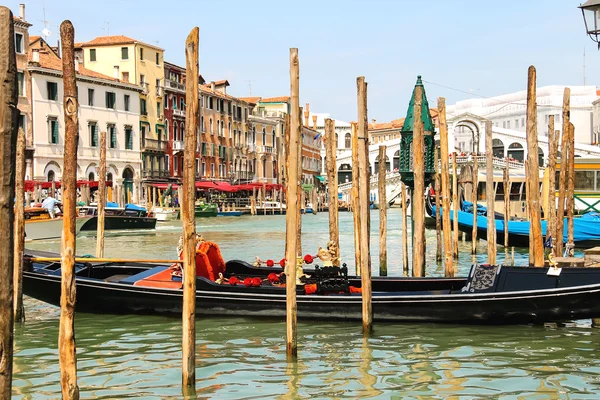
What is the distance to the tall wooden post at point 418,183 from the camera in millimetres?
8578

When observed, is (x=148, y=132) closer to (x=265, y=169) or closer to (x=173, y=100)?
(x=173, y=100)

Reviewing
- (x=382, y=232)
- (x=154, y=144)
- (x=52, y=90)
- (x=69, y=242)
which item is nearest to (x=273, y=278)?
(x=382, y=232)

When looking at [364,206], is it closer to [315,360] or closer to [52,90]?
[315,360]

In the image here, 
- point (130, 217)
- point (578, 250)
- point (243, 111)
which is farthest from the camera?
point (243, 111)

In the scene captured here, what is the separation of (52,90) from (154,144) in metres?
7.83

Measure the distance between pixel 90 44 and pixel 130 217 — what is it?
537 inches

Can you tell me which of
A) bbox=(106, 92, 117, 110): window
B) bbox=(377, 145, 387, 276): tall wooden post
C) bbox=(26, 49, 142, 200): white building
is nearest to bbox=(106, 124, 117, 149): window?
bbox=(26, 49, 142, 200): white building

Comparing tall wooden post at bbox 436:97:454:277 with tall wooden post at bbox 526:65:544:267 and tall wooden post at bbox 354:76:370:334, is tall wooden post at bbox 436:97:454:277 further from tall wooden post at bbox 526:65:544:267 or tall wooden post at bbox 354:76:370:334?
tall wooden post at bbox 354:76:370:334

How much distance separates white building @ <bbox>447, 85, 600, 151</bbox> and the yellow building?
77.4 ft

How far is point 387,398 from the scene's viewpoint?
17.2 feet

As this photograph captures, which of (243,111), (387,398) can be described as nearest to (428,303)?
(387,398)

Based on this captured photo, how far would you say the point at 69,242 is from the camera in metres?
4.40

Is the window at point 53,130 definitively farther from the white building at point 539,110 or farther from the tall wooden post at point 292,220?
the white building at point 539,110

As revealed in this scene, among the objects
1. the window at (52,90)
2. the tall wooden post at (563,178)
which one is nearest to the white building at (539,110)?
the window at (52,90)
